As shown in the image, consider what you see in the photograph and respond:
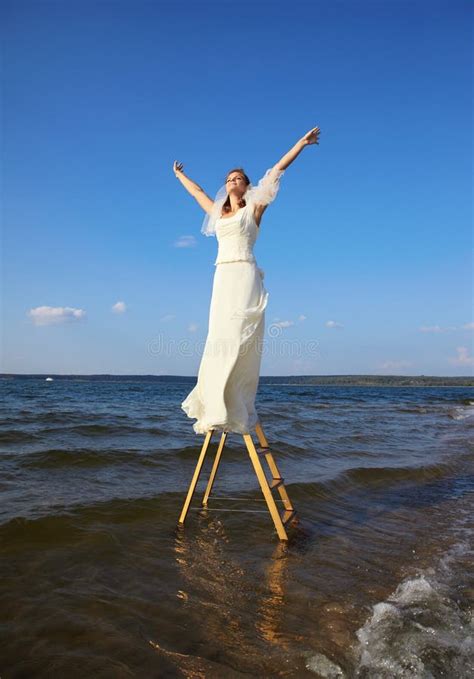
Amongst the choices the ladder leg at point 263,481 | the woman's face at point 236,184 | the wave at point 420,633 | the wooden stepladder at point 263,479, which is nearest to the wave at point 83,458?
the wooden stepladder at point 263,479

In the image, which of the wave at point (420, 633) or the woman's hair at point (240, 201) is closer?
the wave at point (420, 633)

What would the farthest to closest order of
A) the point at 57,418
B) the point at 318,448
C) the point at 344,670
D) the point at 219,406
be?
the point at 57,418 < the point at 318,448 < the point at 219,406 < the point at 344,670

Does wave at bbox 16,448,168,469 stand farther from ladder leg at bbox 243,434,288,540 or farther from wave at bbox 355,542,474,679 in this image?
wave at bbox 355,542,474,679

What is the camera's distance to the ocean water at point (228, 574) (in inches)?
98.0

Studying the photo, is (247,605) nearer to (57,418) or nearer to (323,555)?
(323,555)

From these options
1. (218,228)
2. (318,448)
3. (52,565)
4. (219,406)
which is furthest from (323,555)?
(318,448)

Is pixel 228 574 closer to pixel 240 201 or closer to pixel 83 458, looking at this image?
pixel 240 201

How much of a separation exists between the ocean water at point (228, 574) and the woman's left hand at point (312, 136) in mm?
3523

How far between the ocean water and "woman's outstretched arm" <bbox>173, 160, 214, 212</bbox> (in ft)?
10.5

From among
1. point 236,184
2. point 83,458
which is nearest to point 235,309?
→ point 236,184

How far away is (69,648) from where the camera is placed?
8.45 feet

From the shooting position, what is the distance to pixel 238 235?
4.21 meters

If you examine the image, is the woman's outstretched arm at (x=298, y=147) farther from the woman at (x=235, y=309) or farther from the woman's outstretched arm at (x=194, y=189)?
the woman's outstretched arm at (x=194, y=189)

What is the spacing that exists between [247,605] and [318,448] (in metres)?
7.57
